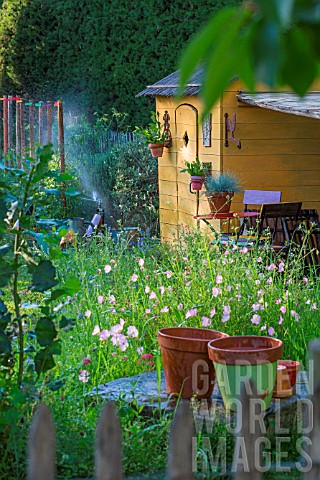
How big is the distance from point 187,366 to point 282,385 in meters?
0.52

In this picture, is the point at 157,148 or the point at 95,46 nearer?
the point at 157,148

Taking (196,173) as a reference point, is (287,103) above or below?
above

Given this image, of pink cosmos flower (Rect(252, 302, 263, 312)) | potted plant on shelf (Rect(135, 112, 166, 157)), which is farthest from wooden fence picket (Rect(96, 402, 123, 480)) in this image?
potted plant on shelf (Rect(135, 112, 166, 157))

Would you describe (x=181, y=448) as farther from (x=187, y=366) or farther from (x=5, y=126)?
(x=5, y=126)

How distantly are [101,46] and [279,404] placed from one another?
13.4m

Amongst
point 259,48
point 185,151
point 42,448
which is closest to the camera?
point 259,48

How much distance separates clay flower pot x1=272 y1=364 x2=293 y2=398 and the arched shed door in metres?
6.93

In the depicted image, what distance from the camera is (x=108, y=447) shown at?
146cm

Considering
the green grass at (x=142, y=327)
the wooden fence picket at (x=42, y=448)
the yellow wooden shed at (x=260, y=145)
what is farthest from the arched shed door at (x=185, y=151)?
the wooden fence picket at (x=42, y=448)

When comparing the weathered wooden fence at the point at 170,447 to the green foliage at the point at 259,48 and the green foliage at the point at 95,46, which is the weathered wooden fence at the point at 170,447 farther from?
the green foliage at the point at 95,46

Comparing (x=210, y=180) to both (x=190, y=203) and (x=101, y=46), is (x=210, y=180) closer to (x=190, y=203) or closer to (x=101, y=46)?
(x=190, y=203)

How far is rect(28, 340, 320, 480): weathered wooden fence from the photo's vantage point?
141cm

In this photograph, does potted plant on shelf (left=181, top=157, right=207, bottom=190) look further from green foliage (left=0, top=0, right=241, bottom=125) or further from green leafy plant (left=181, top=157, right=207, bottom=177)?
green foliage (left=0, top=0, right=241, bottom=125)

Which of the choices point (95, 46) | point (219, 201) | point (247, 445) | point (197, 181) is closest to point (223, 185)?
point (219, 201)
